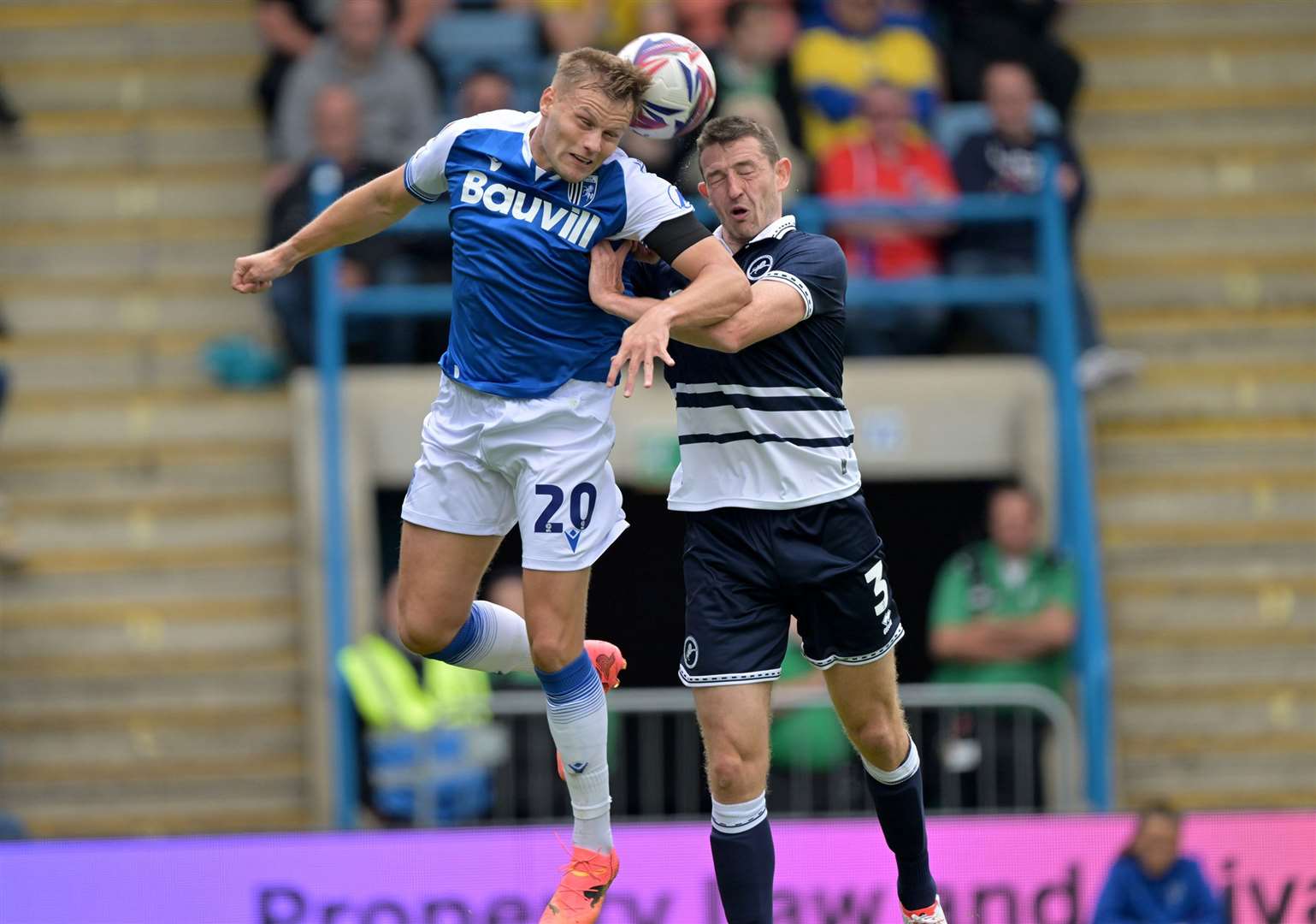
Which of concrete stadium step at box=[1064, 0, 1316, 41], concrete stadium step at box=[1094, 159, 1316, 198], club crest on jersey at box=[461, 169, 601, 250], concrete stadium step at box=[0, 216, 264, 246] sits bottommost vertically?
club crest on jersey at box=[461, 169, 601, 250]

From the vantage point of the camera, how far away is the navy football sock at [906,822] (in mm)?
5926

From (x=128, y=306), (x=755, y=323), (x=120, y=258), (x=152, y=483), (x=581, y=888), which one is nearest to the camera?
(x=755, y=323)

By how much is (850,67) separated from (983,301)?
5.17 ft

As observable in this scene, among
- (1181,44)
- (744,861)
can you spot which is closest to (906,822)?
(744,861)

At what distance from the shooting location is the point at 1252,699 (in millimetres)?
10391

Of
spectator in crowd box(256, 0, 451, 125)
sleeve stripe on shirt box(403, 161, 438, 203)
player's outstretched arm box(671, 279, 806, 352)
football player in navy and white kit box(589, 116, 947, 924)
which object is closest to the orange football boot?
football player in navy and white kit box(589, 116, 947, 924)

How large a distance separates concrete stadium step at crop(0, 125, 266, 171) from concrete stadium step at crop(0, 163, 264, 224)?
0.33 feet

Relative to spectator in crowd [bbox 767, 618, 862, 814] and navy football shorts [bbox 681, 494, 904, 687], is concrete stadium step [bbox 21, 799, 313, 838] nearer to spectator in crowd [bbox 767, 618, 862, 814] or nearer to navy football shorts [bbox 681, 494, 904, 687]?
spectator in crowd [bbox 767, 618, 862, 814]

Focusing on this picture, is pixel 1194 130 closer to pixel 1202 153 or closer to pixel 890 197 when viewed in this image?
pixel 1202 153

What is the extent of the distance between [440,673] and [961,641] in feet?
7.26

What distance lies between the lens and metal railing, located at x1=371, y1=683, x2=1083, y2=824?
29.5ft

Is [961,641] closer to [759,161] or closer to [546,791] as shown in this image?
[546,791]

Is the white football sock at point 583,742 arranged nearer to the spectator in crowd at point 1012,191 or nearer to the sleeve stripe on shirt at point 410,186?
the sleeve stripe on shirt at point 410,186

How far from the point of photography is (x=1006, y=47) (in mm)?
11008
